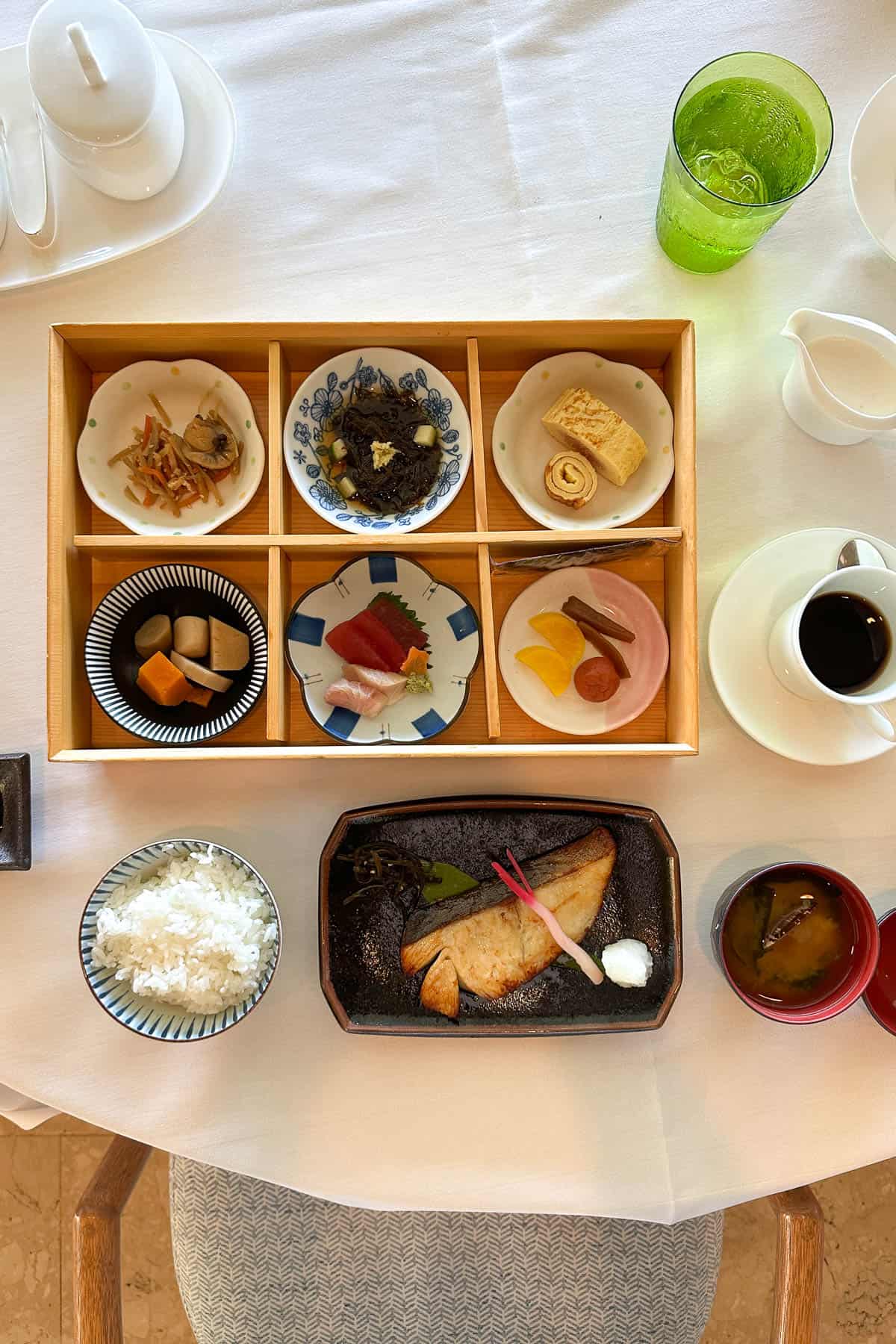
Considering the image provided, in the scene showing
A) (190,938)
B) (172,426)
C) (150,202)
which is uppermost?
(150,202)

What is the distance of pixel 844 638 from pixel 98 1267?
143 centimetres

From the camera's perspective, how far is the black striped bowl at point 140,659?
129 centimetres

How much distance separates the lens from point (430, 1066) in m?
1.30

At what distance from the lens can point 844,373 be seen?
4.31ft

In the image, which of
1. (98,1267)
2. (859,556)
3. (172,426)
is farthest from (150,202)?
(98,1267)

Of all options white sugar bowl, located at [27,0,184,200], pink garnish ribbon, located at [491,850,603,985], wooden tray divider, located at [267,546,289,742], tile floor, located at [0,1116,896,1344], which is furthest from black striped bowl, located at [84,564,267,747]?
tile floor, located at [0,1116,896,1344]

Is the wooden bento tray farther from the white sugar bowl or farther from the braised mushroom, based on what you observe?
the white sugar bowl

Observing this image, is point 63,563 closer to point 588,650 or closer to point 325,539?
point 325,539

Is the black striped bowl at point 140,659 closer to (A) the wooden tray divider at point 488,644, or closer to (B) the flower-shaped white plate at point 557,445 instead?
(A) the wooden tray divider at point 488,644

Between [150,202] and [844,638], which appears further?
[150,202]

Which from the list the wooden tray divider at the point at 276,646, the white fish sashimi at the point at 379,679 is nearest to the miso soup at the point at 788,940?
the white fish sashimi at the point at 379,679

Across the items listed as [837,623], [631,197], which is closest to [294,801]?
[837,623]

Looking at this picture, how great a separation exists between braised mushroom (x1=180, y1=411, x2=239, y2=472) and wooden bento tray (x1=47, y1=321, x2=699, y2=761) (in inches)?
2.3

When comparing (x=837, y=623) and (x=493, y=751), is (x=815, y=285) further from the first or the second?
(x=493, y=751)
